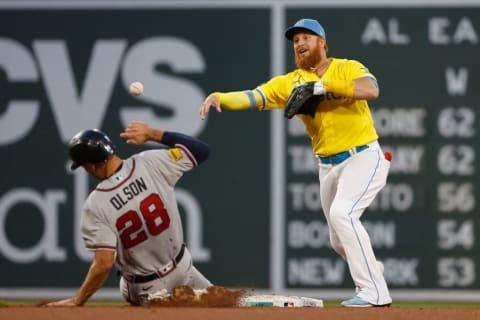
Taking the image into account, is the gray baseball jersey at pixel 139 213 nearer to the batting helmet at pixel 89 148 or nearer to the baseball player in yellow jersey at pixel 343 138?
the batting helmet at pixel 89 148

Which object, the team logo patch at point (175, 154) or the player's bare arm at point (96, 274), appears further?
the team logo patch at point (175, 154)

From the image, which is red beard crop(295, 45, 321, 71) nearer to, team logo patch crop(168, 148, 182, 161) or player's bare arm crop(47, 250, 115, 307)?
team logo patch crop(168, 148, 182, 161)

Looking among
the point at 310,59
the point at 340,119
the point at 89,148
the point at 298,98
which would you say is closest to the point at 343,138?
the point at 340,119

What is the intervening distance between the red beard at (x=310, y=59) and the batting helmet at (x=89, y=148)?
1.27 metres

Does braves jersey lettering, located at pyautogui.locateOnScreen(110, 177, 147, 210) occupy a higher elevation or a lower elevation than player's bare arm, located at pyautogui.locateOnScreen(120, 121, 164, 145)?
lower

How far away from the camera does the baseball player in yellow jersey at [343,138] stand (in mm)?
5172

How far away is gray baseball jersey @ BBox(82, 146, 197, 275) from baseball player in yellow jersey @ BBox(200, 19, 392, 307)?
1.18ft

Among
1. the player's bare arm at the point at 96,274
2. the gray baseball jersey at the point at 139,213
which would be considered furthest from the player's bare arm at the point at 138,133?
the player's bare arm at the point at 96,274

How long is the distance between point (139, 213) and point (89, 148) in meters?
0.44

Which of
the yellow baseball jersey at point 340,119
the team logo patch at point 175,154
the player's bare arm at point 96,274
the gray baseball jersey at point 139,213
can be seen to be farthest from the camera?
the yellow baseball jersey at point 340,119

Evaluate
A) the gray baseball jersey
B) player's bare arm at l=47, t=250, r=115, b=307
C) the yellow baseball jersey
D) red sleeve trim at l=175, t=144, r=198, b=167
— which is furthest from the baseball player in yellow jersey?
player's bare arm at l=47, t=250, r=115, b=307

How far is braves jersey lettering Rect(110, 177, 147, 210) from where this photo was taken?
496 cm

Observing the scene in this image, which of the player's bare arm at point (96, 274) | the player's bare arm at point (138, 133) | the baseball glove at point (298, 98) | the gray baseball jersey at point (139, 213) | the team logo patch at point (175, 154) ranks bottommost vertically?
the player's bare arm at point (96, 274)

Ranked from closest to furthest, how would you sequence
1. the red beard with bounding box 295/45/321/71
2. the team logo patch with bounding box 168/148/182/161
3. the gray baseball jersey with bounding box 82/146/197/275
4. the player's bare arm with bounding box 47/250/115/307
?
the player's bare arm with bounding box 47/250/115/307 → the gray baseball jersey with bounding box 82/146/197/275 → the team logo patch with bounding box 168/148/182/161 → the red beard with bounding box 295/45/321/71
